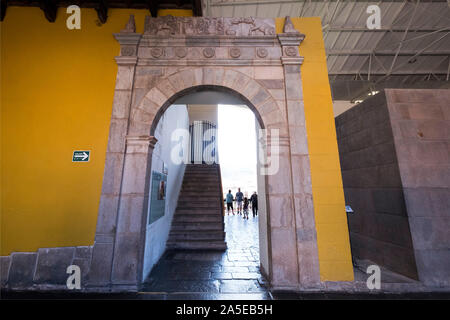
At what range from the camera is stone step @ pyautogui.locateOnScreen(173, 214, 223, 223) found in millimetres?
5629

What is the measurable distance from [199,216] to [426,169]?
5.56 metres

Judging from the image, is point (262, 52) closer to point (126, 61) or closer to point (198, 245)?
point (126, 61)

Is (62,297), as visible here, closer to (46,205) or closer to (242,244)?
(46,205)

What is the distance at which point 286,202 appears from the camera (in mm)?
3033

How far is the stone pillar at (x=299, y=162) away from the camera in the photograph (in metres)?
2.84

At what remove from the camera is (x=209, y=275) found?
335 centimetres

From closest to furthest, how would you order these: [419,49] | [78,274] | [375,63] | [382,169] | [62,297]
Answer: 1. [62,297]
2. [78,274]
3. [382,169]
4. [419,49]
5. [375,63]

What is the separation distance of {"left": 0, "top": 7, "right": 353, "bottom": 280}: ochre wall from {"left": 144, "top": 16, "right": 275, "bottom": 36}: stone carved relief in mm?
288

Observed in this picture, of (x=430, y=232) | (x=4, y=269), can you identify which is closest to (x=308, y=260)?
(x=430, y=232)

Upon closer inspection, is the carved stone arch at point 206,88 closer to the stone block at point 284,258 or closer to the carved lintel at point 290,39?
the carved lintel at point 290,39

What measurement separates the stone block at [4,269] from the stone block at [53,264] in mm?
483

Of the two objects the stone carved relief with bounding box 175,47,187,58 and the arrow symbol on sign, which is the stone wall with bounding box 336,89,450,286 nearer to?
the stone carved relief with bounding box 175,47,187,58
